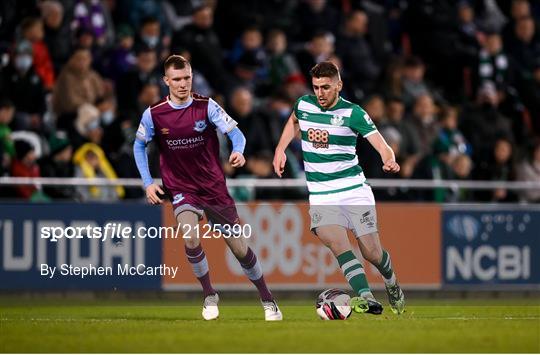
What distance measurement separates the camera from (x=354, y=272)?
534 inches

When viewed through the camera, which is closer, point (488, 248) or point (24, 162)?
point (24, 162)

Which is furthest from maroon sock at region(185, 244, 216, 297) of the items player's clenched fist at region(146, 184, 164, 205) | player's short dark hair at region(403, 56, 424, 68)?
player's short dark hair at region(403, 56, 424, 68)

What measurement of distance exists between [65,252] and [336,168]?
577 cm

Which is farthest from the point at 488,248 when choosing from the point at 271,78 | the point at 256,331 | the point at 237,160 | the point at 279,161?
the point at 256,331

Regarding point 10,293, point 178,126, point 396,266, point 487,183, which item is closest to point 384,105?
point 487,183

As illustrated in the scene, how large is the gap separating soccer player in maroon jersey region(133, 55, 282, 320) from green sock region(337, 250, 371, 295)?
0.84 m

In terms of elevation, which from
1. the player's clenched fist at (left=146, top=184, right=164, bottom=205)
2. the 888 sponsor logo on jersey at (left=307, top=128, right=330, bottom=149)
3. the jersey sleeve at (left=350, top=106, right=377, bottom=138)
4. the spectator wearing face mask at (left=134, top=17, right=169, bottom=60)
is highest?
the spectator wearing face mask at (left=134, top=17, right=169, bottom=60)

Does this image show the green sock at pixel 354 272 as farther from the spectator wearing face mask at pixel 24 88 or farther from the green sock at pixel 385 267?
the spectator wearing face mask at pixel 24 88

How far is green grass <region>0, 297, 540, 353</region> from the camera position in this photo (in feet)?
37.0

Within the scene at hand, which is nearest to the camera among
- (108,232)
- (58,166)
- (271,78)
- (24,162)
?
(108,232)

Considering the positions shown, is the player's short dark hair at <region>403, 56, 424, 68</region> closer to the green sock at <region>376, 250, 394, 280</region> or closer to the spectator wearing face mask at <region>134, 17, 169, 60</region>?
the spectator wearing face mask at <region>134, 17, 169, 60</region>

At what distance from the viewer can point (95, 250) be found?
18.4 m

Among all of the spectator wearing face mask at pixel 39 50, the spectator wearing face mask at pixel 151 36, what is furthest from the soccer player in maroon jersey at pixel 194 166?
the spectator wearing face mask at pixel 151 36

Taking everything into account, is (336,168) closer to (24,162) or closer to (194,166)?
(194,166)
